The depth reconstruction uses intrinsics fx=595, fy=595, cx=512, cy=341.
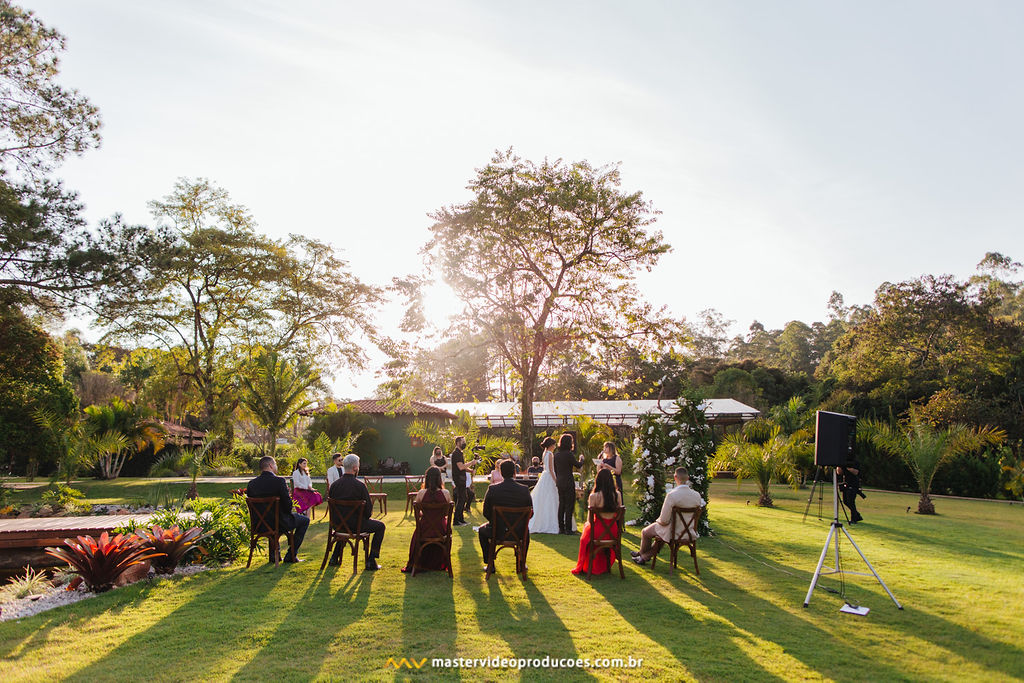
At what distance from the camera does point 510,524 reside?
297 inches

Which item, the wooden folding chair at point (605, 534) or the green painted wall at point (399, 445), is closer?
the wooden folding chair at point (605, 534)

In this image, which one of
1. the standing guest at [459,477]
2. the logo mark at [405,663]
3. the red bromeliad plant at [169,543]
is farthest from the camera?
the standing guest at [459,477]

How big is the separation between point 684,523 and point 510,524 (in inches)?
89.6

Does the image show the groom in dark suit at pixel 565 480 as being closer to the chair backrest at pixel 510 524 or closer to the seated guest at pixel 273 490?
the chair backrest at pixel 510 524

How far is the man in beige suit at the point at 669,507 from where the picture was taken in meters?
7.66

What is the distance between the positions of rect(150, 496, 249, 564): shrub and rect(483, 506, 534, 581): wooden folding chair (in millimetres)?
3909

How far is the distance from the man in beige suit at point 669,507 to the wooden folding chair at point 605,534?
0.69m

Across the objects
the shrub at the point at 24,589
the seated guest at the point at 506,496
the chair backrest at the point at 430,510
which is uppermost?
the seated guest at the point at 506,496

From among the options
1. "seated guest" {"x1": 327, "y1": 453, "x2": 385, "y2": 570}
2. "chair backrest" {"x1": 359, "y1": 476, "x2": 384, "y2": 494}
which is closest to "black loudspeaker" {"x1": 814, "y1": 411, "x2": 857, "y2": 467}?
"seated guest" {"x1": 327, "y1": 453, "x2": 385, "y2": 570}

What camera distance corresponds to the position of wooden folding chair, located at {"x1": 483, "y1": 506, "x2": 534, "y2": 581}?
7.50 meters

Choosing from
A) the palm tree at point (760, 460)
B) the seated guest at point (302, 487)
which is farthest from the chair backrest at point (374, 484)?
the palm tree at point (760, 460)

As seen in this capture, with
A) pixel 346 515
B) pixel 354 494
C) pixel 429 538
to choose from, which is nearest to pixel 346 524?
pixel 346 515

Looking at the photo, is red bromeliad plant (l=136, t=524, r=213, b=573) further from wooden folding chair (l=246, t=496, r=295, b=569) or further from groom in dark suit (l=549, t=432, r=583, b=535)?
groom in dark suit (l=549, t=432, r=583, b=535)

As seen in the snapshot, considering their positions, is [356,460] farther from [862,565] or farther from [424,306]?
[424,306]
